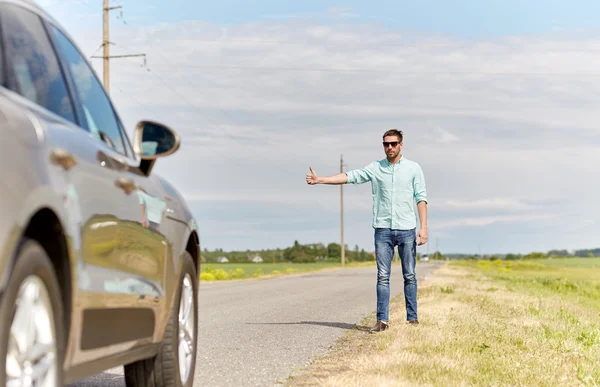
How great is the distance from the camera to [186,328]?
5832 mm

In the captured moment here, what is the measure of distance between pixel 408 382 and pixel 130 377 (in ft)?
6.43

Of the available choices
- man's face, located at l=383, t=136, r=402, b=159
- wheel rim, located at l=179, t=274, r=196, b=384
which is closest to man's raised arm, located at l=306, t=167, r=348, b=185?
man's face, located at l=383, t=136, r=402, b=159

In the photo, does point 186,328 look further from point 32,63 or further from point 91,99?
point 32,63

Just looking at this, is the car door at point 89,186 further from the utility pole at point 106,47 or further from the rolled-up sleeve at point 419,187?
the utility pole at point 106,47

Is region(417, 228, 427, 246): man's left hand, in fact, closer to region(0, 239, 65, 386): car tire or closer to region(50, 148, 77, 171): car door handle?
region(50, 148, 77, 171): car door handle

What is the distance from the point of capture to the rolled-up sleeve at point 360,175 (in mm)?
10945

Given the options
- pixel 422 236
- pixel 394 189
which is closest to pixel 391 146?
pixel 394 189

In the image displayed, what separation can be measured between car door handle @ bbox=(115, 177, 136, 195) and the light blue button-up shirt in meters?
6.46

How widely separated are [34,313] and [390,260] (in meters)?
8.00

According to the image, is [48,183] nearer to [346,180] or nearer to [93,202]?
[93,202]

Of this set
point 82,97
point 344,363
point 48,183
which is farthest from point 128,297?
point 344,363

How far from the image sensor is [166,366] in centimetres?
522

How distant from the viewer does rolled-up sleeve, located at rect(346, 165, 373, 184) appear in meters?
10.9

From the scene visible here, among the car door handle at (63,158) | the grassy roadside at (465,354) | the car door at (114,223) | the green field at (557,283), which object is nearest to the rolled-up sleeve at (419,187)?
the grassy roadside at (465,354)
